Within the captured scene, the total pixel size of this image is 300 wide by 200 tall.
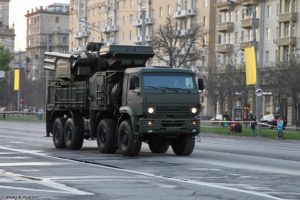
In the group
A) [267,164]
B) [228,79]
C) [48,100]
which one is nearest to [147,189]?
[267,164]

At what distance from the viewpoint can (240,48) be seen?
89500 millimetres

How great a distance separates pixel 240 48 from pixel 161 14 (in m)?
24.6

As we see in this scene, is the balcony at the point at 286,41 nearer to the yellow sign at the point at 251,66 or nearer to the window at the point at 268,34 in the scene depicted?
the window at the point at 268,34

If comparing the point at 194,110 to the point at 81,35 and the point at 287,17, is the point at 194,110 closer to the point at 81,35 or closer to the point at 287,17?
the point at 287,17

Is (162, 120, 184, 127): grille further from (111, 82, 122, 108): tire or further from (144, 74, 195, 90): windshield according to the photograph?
(111, 82, 122, 108): tire

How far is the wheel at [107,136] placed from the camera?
81.4 ft

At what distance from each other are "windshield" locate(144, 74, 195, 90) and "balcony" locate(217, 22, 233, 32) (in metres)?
70.8

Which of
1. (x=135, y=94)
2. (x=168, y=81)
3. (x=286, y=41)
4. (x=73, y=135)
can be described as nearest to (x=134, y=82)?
(x=135, y=94)

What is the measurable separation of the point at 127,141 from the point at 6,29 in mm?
144889

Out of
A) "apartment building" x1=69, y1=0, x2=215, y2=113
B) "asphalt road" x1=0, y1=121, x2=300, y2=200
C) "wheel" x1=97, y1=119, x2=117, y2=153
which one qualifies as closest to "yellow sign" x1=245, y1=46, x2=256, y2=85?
"asphalt road" x1=0, y1=121, x2=300, y2=200

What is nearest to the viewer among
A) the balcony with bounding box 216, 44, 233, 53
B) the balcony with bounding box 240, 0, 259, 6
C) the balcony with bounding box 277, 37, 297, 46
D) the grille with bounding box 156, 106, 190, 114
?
the grille with bounding box 156, 106, 190, 114

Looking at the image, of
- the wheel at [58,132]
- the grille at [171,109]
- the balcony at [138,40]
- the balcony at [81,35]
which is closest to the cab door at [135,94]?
A: the grille at [171,109]

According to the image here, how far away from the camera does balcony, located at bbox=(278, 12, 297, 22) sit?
3219 inches

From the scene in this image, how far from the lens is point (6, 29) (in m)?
164
